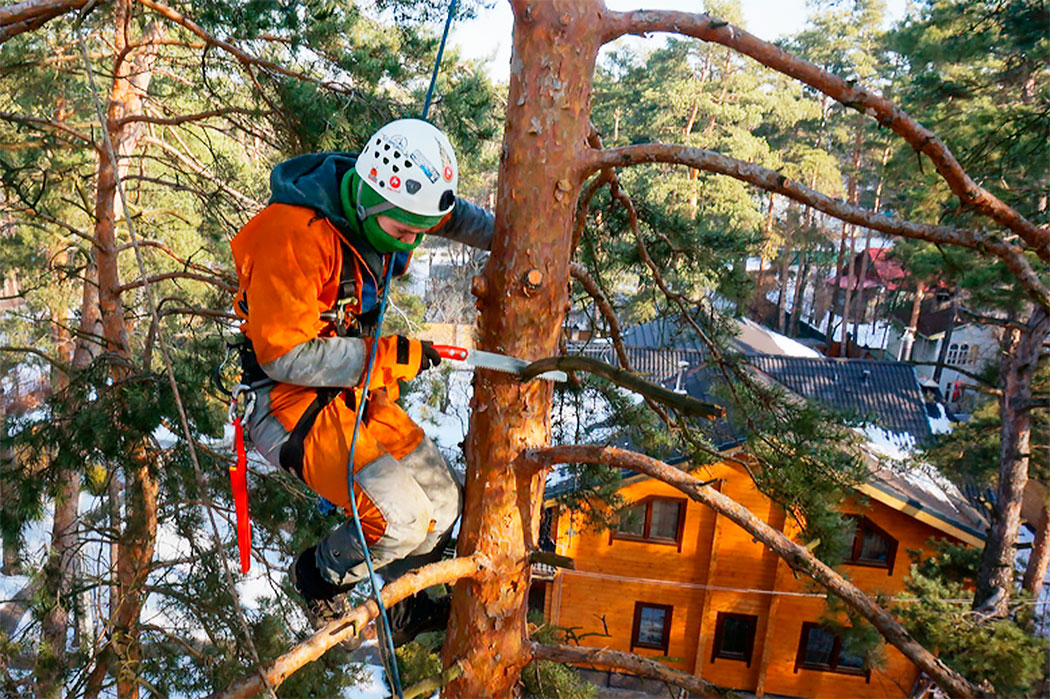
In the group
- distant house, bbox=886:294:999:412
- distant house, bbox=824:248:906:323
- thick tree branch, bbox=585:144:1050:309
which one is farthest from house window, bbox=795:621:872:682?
distant house, bbox=824:248:906:323

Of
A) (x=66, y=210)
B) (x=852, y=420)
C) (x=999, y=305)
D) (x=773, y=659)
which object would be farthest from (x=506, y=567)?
(x=773, y=659)

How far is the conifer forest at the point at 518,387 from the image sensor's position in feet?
8.36

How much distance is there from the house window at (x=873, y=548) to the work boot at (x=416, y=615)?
9.58 metres

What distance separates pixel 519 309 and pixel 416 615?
161cm

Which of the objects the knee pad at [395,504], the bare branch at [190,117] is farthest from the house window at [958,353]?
the knee pad at [395,504]

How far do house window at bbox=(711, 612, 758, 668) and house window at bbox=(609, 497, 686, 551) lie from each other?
167cm

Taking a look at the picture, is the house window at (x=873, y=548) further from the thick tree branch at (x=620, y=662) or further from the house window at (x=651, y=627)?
the thick tree branch at (x=620, y=662)

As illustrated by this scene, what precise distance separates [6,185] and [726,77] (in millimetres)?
18122

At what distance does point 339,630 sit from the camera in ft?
7.27

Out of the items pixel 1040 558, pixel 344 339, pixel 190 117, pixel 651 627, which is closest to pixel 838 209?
pixel 344 339

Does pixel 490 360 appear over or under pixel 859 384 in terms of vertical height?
over

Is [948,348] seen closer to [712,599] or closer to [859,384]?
[859,384]

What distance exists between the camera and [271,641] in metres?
5.73

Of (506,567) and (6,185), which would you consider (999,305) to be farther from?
(6,185)
